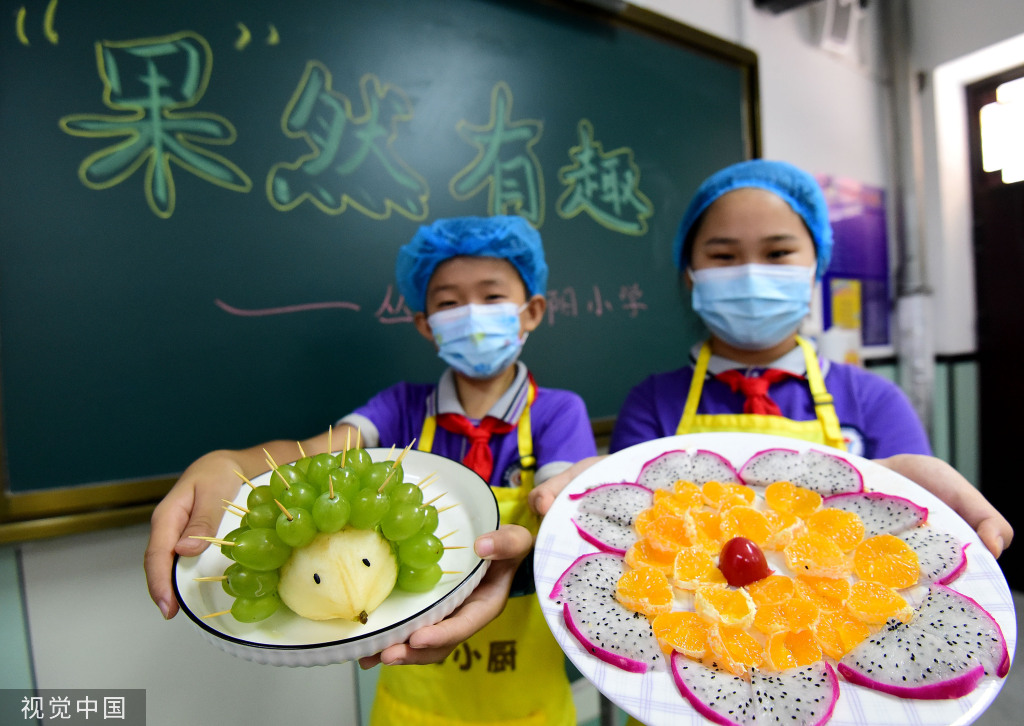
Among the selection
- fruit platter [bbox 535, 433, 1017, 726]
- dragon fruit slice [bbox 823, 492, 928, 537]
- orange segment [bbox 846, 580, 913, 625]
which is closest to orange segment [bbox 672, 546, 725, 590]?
fruit platter [bbox 535, 433, 1017, 726]

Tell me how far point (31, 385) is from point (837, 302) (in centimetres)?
358

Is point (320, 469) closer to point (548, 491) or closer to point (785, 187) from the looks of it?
point (548, 491)

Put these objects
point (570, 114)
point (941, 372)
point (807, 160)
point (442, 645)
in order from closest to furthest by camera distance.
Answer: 1. point (442, 645)
2. point (570, 114)
3. point (807, 160)
4. point (941, 372)

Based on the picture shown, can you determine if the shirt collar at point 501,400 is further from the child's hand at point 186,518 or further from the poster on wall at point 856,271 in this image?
the poster on wall at point 856,271

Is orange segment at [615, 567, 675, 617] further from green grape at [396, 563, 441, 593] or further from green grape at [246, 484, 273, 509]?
green grape at [246, 484, 273, 509]

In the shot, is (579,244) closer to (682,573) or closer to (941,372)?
(682,573)

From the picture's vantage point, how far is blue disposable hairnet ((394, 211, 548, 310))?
4.24ft

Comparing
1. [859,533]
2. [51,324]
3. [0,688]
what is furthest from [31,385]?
[859,533]

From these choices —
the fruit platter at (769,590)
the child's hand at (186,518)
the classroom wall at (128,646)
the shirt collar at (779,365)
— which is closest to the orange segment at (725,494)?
the fruit platter at (769,590)

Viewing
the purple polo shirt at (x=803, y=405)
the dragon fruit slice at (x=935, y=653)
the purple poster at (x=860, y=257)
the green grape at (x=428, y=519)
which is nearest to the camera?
the dragon fruit slice at (x=935, y=653)

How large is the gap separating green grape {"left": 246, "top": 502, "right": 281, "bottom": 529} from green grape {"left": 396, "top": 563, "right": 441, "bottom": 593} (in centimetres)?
23

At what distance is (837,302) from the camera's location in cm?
281

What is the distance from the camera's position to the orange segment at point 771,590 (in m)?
0.84

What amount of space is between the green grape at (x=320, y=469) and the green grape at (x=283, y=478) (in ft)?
0.06
